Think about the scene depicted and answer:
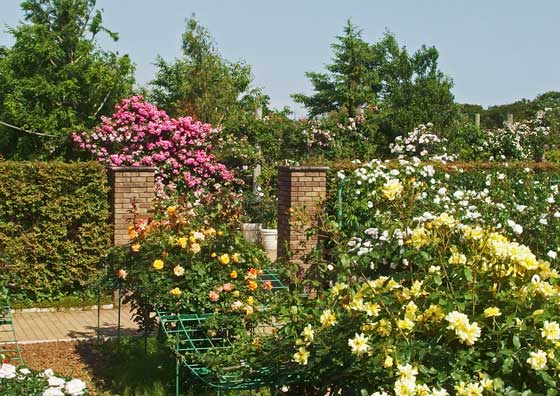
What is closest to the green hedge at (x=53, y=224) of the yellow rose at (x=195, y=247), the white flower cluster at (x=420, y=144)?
the yellow rose at (x=195, y=247)

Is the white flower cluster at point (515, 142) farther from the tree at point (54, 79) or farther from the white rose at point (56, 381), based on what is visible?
the white rose at point (56, 381)

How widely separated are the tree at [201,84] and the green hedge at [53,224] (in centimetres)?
843

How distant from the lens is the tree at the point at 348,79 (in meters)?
21.8

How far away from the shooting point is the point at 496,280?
325 cm

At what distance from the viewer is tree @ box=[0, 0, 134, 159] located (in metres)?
16.4

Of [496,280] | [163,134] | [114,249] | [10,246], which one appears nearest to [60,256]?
[10,246]

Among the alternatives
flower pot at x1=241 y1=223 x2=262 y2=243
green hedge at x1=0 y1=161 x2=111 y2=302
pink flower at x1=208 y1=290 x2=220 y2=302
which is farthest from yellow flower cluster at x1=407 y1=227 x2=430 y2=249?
flower pot at x1=241 y1=223 x2=262 y2=243

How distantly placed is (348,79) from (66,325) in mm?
15532

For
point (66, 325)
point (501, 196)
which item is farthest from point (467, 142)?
point (66, 325)

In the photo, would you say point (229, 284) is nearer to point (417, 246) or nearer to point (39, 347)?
point (417, 246)

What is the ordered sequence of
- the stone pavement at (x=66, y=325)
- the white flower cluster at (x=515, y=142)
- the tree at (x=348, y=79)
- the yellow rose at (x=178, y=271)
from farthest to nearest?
the tree at (x=348, y=79) → the white flower cluster at (x=515, y=142) → the stone pavement at (x=66, y=325) → the yellow rose at (x=178, y=271)

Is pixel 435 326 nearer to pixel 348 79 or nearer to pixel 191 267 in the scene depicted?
pixel 191 267

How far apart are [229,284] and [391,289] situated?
2.24 metres

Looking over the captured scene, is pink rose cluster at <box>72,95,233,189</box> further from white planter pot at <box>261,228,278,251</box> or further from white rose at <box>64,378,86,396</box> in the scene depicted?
white rose at <box>64,378,86,396</box>
